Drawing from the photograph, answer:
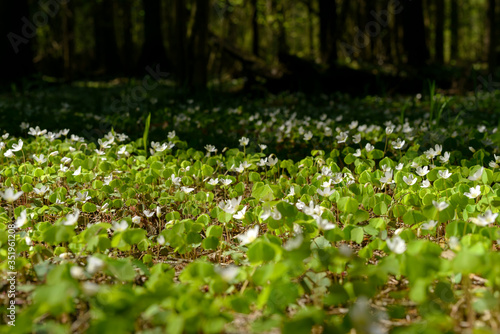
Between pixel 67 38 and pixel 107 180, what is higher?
pixel 67 38

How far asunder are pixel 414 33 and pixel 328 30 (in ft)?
8.03

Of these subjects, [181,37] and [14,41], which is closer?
[181,37]

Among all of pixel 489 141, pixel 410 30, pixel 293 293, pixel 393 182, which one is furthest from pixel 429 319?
pixel 410 30

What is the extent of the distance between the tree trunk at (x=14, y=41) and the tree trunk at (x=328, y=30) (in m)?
8.05

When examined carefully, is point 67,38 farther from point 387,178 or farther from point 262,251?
point 262,251

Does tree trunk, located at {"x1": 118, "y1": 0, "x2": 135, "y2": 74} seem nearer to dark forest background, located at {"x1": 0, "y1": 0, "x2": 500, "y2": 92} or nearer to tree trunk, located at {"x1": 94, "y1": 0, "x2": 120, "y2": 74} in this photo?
dark forest background, located at {"x1": 0, "y1": 0, "x2": 500, "y2": 92}

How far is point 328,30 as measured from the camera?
12617mm

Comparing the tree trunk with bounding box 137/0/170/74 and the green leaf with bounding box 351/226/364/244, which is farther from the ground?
the tree trunk with bounding box 137/0/170/74

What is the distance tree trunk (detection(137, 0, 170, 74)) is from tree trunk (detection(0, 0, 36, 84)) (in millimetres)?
4904

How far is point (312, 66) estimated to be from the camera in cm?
1098

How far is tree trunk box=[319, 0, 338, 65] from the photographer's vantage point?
1257 centimetres

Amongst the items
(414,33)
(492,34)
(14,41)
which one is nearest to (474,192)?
(492,34)

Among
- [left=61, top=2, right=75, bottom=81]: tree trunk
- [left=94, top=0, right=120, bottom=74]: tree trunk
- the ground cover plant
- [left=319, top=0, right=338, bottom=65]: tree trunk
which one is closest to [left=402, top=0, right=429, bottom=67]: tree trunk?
[left=319, top=0, right=338, bottom=65]: tree trunk

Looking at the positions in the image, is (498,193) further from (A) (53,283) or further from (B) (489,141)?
(A) (53,283)
